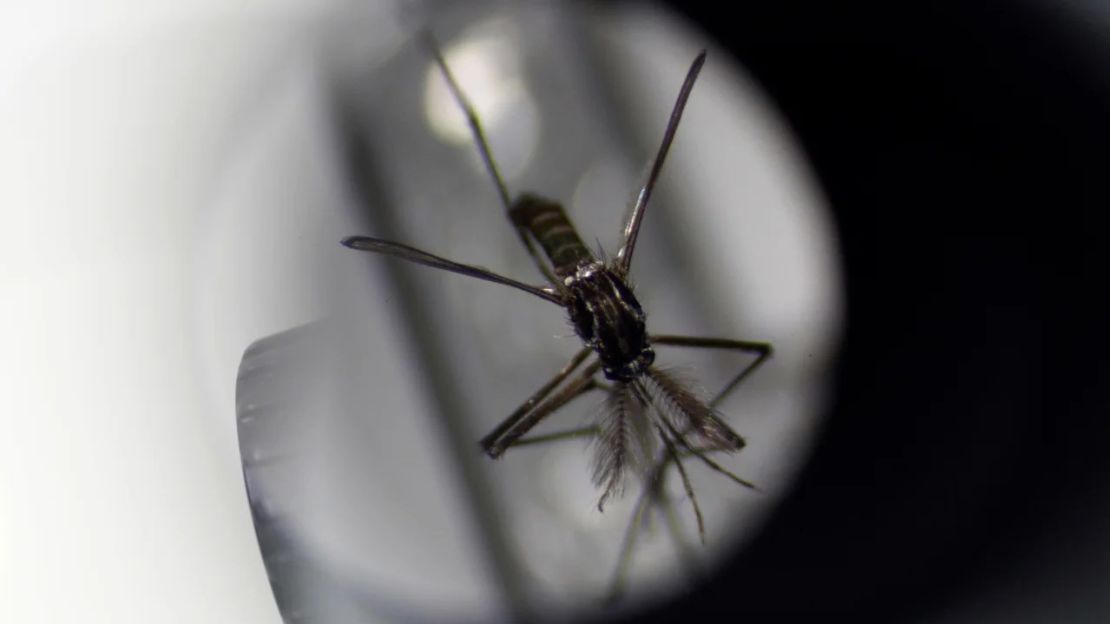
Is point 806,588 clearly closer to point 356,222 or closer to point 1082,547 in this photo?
point 1082,547

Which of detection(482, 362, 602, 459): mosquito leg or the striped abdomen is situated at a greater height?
the striped abdomen

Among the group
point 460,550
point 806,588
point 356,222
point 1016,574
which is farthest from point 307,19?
point 1016,574

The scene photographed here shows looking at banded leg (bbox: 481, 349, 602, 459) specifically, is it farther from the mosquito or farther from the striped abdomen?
the striped abdomen

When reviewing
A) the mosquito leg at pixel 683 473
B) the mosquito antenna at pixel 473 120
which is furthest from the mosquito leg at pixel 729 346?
the mosquito antenna at pixel 473 120

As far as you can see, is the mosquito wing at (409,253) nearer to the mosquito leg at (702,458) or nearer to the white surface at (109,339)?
the white surface at (109,339)

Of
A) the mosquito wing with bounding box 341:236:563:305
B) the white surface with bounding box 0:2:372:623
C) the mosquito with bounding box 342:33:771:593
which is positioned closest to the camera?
the white surface with bounding box 0:2:372:623

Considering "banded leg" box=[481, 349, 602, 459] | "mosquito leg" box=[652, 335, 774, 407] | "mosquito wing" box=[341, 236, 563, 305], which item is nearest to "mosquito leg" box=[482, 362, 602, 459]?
"banded leg" box=[481, 349, 602, 459]

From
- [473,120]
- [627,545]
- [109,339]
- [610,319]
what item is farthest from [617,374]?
[109,339]
